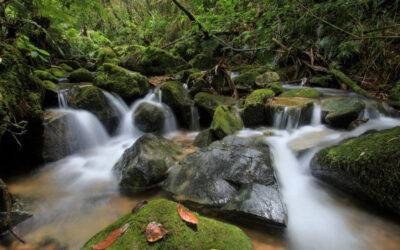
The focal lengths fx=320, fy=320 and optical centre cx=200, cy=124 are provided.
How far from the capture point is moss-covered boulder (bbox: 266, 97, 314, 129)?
6.30 metres

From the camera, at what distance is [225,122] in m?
5.79

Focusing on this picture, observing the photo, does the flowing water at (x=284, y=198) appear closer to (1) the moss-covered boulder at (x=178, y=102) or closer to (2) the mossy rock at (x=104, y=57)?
(1) the moss-covered boulder at (x=178, y=102)

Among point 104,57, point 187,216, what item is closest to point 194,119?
point 187,216

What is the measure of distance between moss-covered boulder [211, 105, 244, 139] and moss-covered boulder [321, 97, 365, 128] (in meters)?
1.65

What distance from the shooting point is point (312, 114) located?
637cm

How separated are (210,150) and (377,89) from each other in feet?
16.2

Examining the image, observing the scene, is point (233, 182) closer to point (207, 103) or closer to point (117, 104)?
point (207, 103)

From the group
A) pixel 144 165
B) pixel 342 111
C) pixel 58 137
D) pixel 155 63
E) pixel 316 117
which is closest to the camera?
pixel 144 165

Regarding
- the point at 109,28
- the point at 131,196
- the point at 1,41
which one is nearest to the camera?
the point at 131,196

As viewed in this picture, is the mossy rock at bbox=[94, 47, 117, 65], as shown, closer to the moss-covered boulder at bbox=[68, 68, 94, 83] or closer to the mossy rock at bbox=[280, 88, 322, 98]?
the moss-covered boulder at bbox=[68, 68, 94, 83]

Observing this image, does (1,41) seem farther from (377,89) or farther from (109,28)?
(109,28)

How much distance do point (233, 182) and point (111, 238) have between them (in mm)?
1993

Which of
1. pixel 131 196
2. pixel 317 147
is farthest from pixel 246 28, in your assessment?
pixel 131 196

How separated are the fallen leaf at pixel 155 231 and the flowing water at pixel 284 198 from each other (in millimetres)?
1349
